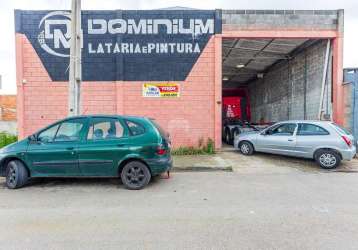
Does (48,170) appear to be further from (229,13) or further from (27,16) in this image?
(229,13)

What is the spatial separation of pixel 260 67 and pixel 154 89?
8.95 meters

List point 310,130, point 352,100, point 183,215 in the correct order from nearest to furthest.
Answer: point 183,215, point 310,130, point 352,100

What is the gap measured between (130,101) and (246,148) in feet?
15.9

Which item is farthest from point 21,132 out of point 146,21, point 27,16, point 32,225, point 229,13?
point 229,13

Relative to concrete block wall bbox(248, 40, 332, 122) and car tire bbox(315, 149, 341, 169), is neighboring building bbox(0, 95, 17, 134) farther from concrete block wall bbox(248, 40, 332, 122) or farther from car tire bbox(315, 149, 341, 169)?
car tire bbox(315, 149, 341, 169)

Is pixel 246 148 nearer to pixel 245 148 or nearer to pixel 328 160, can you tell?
pixel 245 148

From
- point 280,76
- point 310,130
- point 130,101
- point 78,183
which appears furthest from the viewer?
point 280,76

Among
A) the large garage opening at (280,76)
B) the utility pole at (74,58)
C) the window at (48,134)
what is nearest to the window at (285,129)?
the large garage opening at (280,76)

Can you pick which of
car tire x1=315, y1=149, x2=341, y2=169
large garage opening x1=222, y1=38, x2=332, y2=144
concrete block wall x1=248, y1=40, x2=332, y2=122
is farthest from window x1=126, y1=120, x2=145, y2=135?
concrete block wall x1=248, y1=40, x2=332, y2=122

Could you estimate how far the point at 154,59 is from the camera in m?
10.5

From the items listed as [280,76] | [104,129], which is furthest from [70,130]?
[280,76]

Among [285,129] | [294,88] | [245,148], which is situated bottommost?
[245,148]

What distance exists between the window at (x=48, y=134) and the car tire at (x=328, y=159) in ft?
24.2

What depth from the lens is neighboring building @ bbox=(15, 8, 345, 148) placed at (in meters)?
10.3
